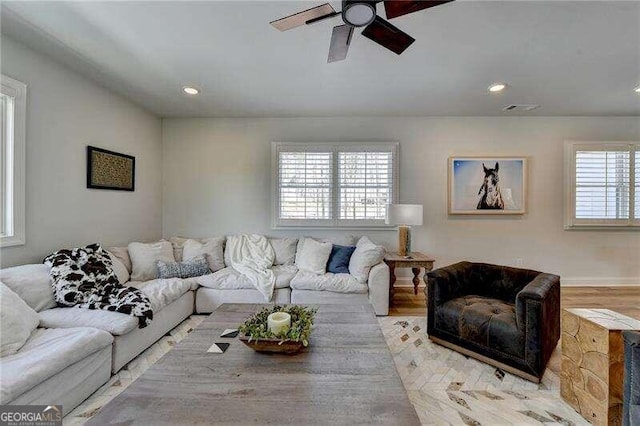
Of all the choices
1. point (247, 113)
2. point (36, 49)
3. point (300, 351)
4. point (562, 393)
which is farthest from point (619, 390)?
point (36, 49)

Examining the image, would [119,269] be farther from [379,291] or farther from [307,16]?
[307,16]

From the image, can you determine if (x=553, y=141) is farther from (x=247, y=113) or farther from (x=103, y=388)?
(x=103, y=388)

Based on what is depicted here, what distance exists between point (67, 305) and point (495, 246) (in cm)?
516

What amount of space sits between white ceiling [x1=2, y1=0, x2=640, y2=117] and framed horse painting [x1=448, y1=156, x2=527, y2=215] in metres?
0.84

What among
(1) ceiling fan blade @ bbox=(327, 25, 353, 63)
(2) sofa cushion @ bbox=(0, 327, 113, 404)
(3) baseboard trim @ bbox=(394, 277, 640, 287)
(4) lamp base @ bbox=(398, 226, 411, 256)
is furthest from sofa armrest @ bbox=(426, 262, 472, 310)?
(2) sofa cushion @ bbox=(0, 327, 113, 404)

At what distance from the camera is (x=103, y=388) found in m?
1.96

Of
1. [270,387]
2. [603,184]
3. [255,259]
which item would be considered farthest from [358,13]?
[603,184]

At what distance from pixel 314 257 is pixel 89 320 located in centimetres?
221

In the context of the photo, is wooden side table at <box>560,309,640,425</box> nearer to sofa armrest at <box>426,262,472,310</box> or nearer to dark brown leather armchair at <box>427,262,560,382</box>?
dark brown leather armchair at <box>427,262,560,382</box>

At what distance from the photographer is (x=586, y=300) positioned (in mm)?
3668

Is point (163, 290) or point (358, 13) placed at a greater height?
point (358, 13)

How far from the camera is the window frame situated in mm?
2338

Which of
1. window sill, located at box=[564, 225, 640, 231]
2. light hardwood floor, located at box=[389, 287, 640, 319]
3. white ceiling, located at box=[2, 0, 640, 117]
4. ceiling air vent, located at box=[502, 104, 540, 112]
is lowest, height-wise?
light hardwood floor, located at box=[389, 287, 640, 319]

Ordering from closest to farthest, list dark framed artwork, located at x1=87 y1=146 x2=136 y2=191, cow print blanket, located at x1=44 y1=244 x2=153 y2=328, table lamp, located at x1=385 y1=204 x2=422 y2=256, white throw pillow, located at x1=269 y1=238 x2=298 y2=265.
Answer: cow print blanket, located at x1=44 y1=244 x2=153 y2=328 < dark framed artwork, located at x1=87 y1=146 x2=136 y2=191 < table lamp, located at x1=385 y1=204 x2=422 y2=256 < white throw pillow, located at x1=269 y1=238 x2=298 y2=265
